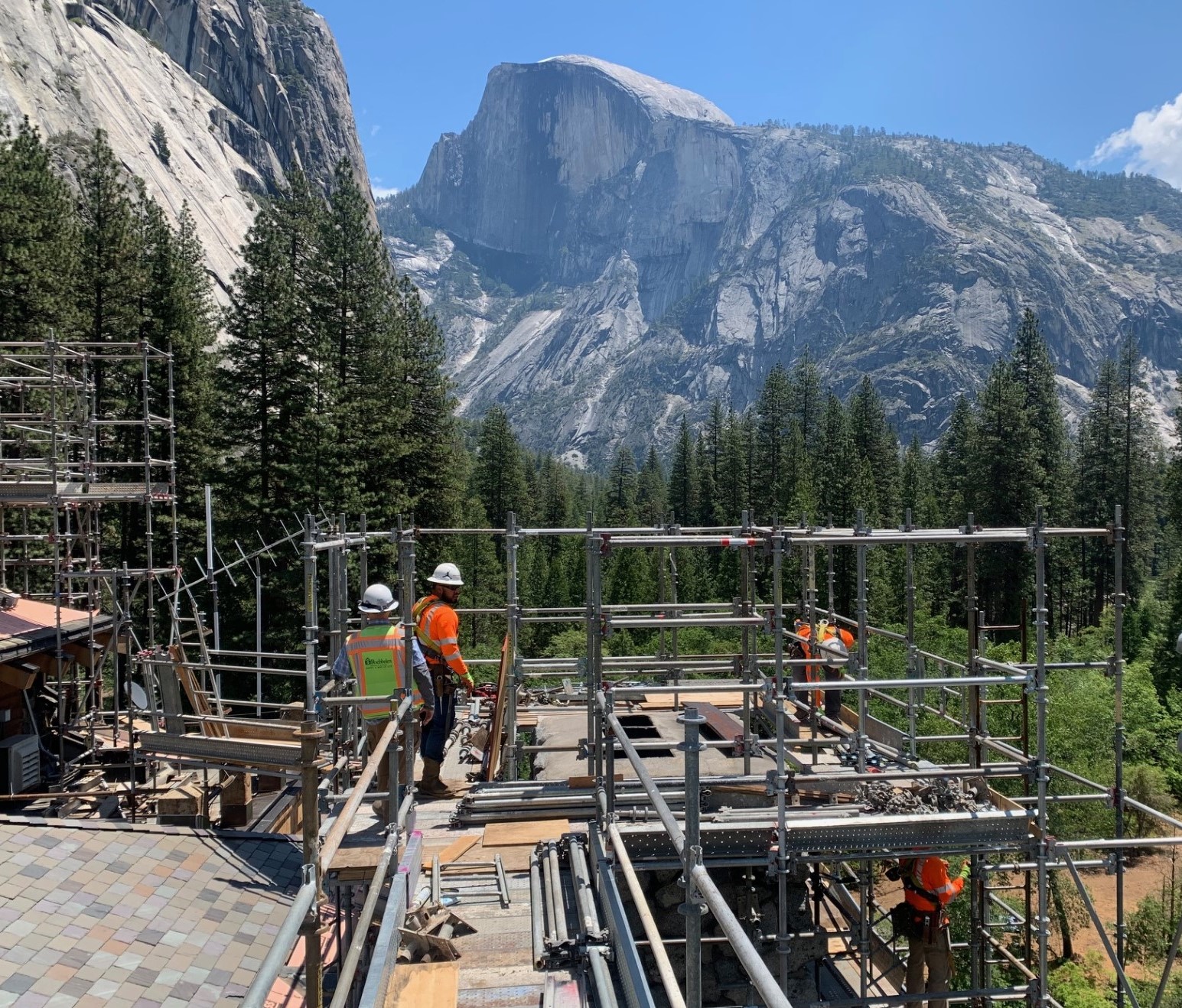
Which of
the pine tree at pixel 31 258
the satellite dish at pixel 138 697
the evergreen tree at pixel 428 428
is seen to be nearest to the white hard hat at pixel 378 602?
the satellite dish at pixel 138 697

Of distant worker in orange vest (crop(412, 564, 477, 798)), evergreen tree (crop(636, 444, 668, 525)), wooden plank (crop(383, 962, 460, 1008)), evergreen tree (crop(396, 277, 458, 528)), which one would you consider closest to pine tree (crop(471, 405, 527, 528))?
evergreen tree (crop(636, 444, 668, 525))

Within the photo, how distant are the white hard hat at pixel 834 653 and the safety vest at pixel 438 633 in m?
3.27

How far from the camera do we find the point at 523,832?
23.2 feet

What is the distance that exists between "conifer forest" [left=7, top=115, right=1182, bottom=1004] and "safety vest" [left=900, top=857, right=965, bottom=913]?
3027mm

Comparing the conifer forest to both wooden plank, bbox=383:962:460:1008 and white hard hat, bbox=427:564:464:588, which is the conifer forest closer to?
white hard hat, bbox=427:564:464:588

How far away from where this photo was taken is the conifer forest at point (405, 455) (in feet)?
63.9

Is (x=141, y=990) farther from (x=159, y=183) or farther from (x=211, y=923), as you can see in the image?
(x=159, y=183)

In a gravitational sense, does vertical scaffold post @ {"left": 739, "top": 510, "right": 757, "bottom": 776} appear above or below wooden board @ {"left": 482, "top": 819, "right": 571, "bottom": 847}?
above

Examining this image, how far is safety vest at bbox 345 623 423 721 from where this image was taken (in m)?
6.82

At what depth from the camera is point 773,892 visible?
8367 millimetres

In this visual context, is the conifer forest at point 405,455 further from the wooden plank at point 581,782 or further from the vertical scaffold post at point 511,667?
the wooden plank at point 581,782

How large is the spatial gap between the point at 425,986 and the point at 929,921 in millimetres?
4636

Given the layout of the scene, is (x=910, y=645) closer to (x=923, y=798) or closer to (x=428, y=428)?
(x=923, y=798)

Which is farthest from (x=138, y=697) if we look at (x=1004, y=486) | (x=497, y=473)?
(x=497, y=473)
